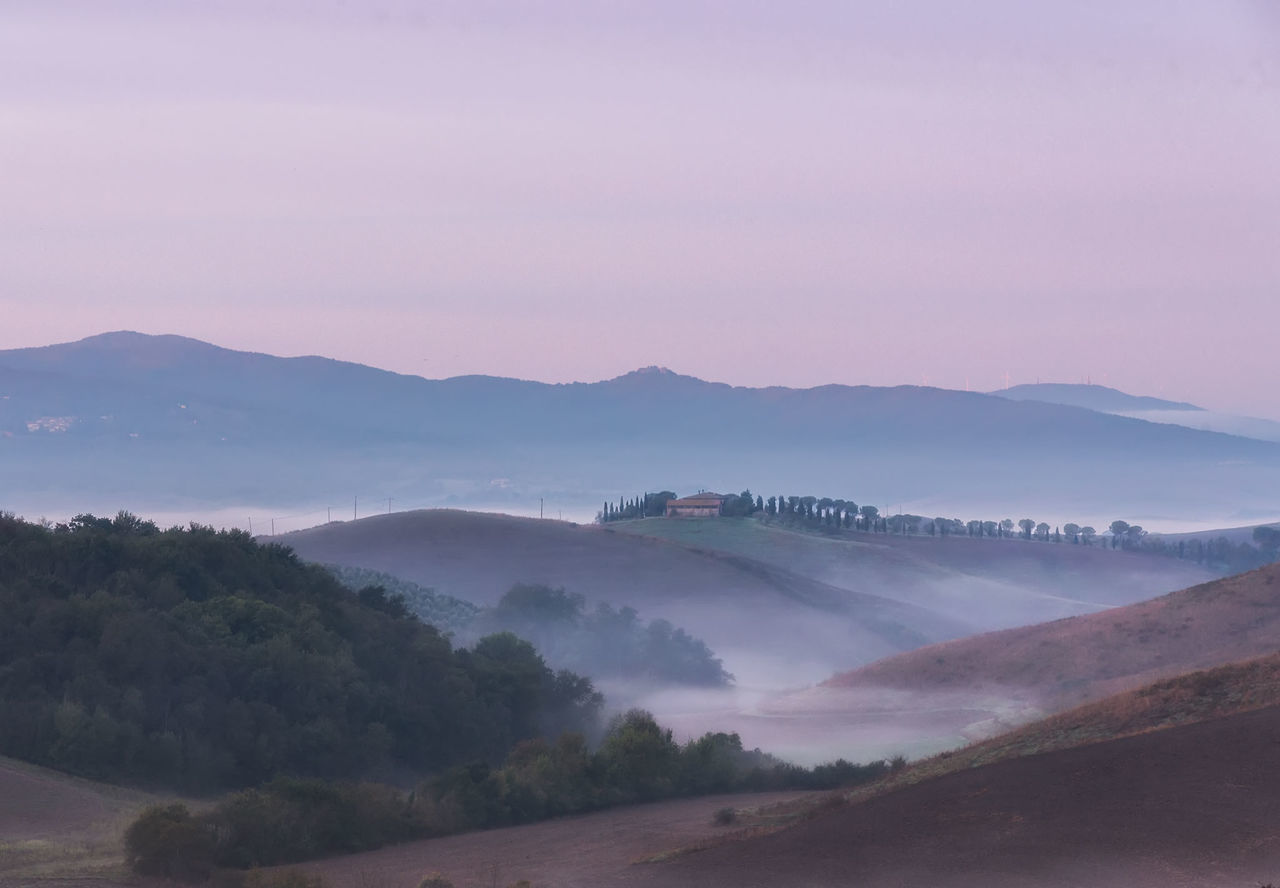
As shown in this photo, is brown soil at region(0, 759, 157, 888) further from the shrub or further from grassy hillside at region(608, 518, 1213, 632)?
grassy hillside at region(608, 518, 1213, 632)

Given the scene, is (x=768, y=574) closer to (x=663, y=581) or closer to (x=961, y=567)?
(x=663, y=581)

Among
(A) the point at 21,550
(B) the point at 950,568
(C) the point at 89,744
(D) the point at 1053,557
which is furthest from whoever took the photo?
(D) the point at 1053,557

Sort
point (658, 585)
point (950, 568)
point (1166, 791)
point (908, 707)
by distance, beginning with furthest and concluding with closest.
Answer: point (950, 568), point (658, 585), point (908, 707), point (1166, 791)

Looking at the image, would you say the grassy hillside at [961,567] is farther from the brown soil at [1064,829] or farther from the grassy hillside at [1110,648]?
the brown soil at [1064,829]

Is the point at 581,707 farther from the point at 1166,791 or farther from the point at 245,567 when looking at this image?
A: the point at 1166,791

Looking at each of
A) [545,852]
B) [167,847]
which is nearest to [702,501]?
[545,852]

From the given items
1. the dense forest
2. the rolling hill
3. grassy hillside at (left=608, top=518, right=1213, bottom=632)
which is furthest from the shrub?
grassy hillside at (left=608, top=518, right=1213, bottom=632)

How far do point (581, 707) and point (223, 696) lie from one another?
512 inches

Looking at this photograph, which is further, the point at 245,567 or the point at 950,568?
the point at 950,568

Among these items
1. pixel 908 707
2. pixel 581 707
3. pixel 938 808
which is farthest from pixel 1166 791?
pixel 908 707

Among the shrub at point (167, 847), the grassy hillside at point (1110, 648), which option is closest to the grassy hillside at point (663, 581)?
the grassy hillside at point (1110, 648)

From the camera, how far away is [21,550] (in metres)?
37.2

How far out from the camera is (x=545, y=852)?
→ 20.7 meters

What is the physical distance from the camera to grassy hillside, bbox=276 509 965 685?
9569 centimetres
